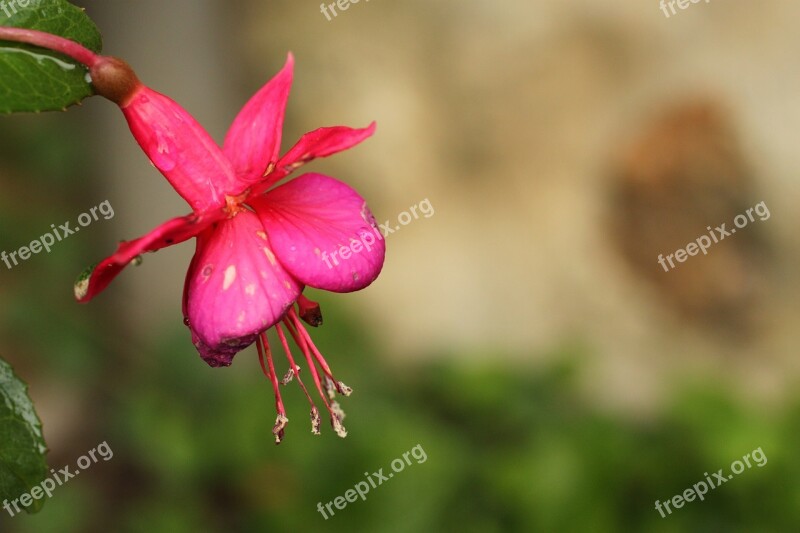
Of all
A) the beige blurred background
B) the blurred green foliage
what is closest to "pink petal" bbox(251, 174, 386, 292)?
the blurred green foliage

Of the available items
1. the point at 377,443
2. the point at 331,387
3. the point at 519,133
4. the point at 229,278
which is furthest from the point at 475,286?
the point at 229,278

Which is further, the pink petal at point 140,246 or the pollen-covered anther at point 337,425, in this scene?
the pollen-covered anther at point 337,425

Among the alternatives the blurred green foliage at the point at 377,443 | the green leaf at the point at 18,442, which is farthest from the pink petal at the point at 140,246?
the blurred green foliage at the point at 377,443

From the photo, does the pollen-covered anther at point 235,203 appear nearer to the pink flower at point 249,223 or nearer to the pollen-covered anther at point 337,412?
the pink flower at point 249,223

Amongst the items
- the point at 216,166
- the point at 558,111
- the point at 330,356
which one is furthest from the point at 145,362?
the point at 216,166

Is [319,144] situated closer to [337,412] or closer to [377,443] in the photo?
[337,412]

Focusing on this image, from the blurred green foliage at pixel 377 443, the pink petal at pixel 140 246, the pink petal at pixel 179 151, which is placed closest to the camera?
the pink petal at pixel 140 246

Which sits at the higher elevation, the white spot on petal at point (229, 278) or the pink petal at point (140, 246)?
the pink petal at point (140, 246)
